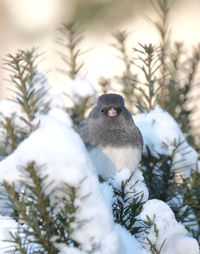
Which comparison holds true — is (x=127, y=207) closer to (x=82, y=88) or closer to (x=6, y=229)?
(x=6, y=229)

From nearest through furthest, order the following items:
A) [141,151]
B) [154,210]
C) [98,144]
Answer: [154,210]
[141,151]
[98,144]

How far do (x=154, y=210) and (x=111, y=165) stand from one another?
0.58 m

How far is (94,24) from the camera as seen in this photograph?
2680 mm

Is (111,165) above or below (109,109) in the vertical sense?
below

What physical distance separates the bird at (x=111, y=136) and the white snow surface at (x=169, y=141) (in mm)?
108

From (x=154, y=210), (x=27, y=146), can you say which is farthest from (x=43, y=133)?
(x=154, y=210)

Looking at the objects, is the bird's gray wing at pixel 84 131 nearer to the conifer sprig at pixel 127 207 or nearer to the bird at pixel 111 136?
the bird at pixel 111 136

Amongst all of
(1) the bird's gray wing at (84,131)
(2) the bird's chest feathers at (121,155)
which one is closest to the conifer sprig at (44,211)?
(2) the bird's chest feathers at (121,155)

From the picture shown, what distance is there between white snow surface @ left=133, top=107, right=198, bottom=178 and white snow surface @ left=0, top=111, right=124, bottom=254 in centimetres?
54

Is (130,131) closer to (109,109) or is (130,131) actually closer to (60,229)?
(109,109)

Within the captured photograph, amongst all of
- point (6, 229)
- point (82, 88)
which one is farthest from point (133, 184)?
point (82, 88)

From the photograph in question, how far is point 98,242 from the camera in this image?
0.59 metres

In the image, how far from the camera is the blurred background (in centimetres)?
218

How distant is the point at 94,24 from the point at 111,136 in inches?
54.4
